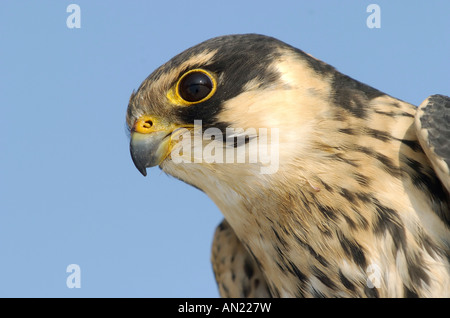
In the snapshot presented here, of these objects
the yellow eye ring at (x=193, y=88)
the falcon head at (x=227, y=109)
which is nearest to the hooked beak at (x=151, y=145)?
the falcon head at (x=227, y=109)

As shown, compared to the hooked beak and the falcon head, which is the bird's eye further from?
the hooked beak

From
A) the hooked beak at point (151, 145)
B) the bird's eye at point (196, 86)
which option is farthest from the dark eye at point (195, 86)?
the hooked beak at point (151, 145)

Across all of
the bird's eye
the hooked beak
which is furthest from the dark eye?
the hooked beak

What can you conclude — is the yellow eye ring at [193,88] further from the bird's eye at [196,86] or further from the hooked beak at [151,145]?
the hooked beak at [151,145]

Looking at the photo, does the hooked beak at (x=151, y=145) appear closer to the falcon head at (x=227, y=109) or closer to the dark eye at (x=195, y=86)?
the falcon head at (x=227, y=109)

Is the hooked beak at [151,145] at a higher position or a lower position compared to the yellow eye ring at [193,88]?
lower

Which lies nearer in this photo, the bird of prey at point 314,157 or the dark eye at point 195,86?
the bird of prey at point 314,157

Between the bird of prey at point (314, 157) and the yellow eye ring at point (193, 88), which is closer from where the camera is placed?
the bird of prey at point (314, 157)
